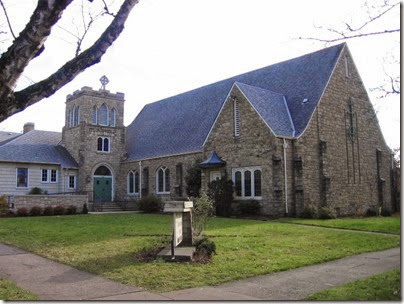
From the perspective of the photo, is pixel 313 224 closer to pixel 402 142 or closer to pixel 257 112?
pixel 257 112

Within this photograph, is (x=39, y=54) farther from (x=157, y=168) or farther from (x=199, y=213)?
(x=157, y=168)

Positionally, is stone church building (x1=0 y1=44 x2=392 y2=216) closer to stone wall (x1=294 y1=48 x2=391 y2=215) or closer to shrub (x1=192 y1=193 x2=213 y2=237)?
stone wall (x1=294 y1=48 x2=391 y2=215)

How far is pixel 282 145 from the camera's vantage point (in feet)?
84.1

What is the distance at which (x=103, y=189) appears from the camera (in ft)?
130

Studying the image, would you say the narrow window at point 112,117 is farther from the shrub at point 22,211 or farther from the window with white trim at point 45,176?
the shrub at point 22,211

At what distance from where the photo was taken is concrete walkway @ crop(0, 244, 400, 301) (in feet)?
25.0

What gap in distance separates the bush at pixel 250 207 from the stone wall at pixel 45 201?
13.0m

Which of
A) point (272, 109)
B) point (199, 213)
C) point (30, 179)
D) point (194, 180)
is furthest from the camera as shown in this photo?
point (30, 179)

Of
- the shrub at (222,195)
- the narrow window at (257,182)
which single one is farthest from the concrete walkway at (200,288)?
the shrub at (222,195)

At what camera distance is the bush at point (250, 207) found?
2559cm

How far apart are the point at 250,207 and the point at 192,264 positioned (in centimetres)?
1558

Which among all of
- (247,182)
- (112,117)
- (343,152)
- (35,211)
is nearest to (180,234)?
(247,182)

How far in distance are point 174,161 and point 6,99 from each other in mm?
28012

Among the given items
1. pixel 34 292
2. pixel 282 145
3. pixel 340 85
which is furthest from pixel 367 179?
pixel 34 292
